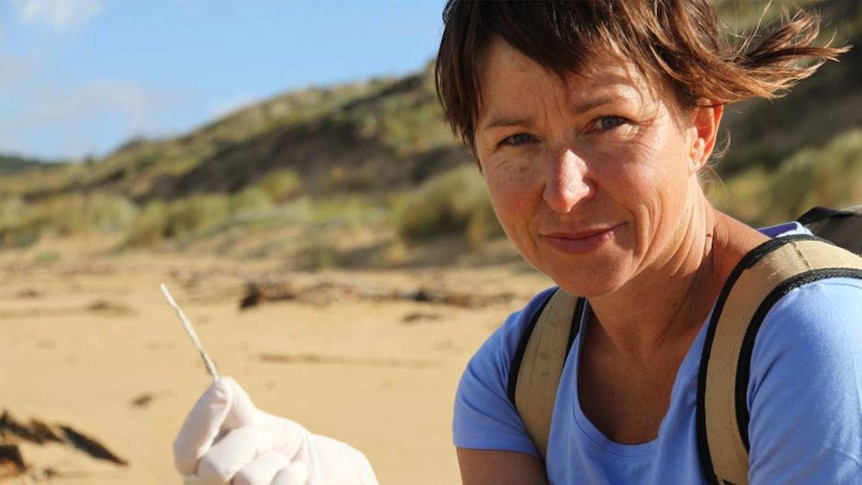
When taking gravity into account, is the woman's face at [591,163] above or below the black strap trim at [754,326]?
above

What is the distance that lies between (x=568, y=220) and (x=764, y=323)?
353 millimetres

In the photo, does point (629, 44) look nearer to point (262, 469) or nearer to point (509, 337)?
point (509, 337)

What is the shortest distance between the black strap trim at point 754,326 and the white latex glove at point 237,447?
0.87 m

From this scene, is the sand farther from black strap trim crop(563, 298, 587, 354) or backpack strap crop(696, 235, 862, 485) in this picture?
backpack strap crop(696, 235, 862, 485)

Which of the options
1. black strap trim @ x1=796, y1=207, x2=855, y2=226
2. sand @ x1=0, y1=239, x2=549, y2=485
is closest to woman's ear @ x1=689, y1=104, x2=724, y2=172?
black strap trim @ x1=796, y1=207, x2=855, y2=226

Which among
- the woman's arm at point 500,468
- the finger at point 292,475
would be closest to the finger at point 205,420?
the finger at point 292,475

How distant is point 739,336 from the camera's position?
5.70 ft

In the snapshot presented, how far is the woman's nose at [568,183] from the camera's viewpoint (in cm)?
181

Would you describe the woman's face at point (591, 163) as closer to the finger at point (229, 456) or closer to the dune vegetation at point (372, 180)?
the dune vegetation at point (372, 180)

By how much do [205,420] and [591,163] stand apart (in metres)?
0.86

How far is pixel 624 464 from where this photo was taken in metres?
1.97

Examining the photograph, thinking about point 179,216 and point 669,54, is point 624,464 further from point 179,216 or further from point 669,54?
point 179,216

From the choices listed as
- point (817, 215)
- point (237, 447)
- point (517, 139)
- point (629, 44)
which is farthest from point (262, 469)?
point (817, 215)

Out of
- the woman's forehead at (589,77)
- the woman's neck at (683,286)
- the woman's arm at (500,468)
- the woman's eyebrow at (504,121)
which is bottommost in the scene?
the woman's arm at (500,468)
